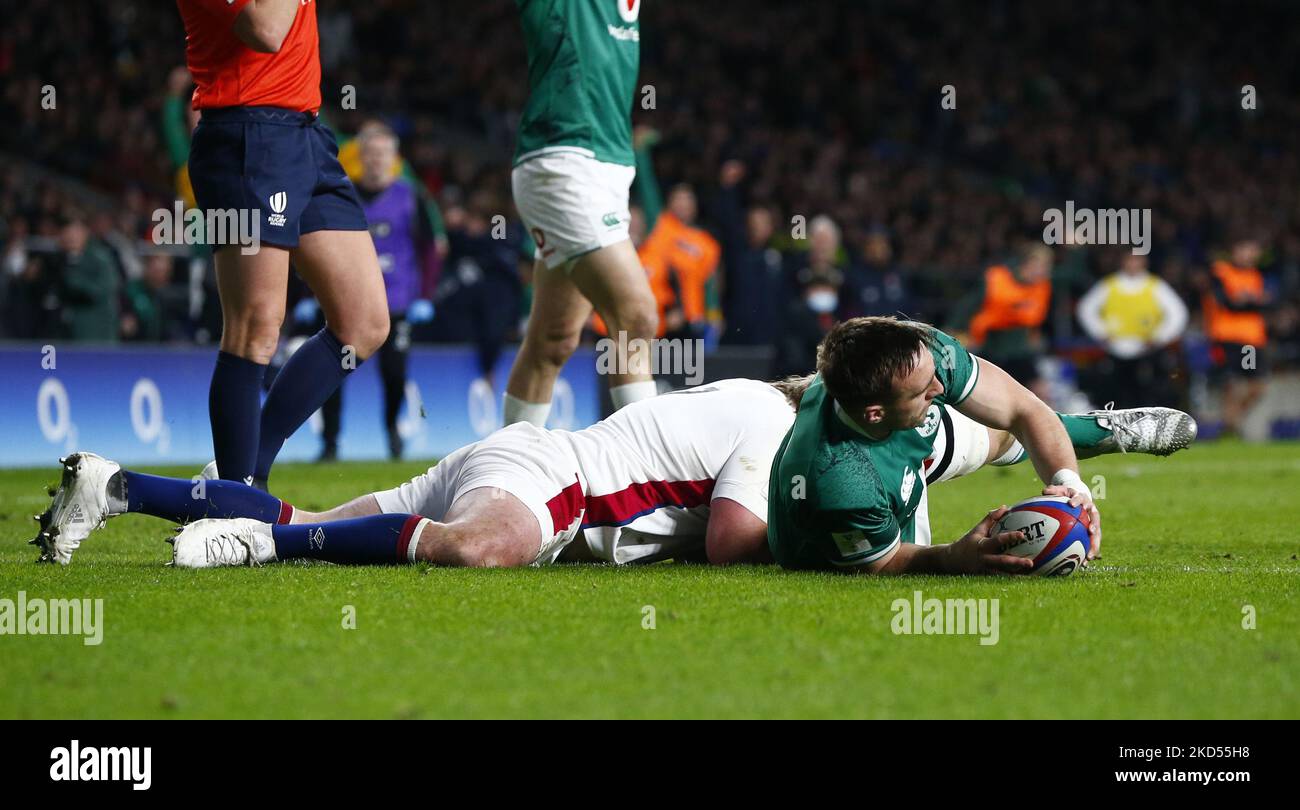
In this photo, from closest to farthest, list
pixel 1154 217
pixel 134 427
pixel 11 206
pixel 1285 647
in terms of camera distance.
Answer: pixel 1285 647, pixel 134 427, pixel 11 206, pixel 1154 217

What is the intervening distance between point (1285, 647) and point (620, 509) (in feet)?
7.31

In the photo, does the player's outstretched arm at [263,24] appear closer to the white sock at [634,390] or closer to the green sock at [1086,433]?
the white sock at [634,390]

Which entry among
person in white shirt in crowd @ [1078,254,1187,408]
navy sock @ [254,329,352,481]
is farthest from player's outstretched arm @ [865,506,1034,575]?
person in white shirt in crowd @ [1078,254,1187,408]

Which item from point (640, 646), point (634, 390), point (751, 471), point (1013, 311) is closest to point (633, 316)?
point (634, 390)

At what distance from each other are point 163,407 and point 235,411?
6986 millimetres

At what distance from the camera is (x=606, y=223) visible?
266 inches

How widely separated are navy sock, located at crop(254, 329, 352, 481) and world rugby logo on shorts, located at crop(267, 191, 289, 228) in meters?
0.54

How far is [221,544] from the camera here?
4.98m

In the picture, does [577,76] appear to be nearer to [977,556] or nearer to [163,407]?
[977,556]

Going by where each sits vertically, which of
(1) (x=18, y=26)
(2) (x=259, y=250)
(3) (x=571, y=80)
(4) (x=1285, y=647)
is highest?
(1) (x=18, y=26)

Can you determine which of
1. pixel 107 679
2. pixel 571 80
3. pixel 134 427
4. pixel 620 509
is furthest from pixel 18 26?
pixel 107 679

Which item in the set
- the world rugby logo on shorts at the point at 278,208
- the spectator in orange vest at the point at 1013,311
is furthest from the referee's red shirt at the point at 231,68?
the spectator in orange vest at the point at 1013,311
